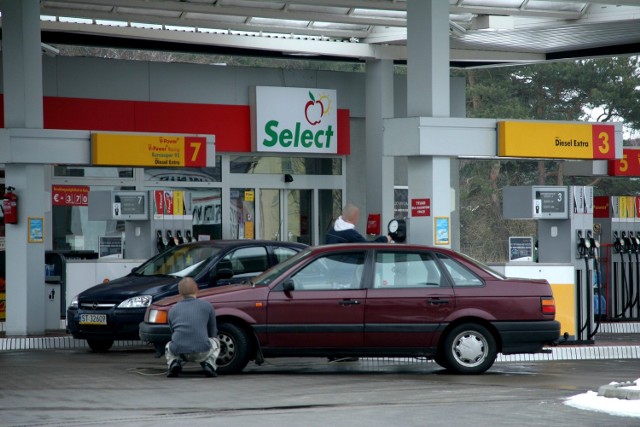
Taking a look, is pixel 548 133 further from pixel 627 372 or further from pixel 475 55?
pixel 475 55

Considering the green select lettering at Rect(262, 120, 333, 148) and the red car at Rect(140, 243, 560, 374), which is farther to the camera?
the green select lettering at Rect(262, 120, 333, 148)

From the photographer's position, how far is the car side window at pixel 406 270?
14.4 m

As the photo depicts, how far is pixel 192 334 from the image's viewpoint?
528 inches

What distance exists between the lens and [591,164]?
2319 cm

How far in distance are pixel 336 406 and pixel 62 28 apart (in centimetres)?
1460

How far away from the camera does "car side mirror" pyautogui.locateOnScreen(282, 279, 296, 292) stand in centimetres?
1402

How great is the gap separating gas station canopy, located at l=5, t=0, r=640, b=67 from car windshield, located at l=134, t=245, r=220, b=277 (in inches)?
206

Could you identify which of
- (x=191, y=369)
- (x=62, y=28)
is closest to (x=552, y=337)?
(x=191, y=369)

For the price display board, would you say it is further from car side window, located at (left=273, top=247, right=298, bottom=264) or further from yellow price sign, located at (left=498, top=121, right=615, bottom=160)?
yellow price sign, located at (left=498, top=121, right=615, bottom=160)

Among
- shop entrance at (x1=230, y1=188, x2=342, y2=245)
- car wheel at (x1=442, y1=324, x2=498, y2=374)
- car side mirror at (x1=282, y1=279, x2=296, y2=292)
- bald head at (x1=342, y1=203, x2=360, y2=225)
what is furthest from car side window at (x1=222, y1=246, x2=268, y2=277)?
shop entrance at (x1=230, y1=188, x2=342, y2=245)

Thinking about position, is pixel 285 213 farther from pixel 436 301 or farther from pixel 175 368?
pixel 175 368

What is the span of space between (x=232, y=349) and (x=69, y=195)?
12281 mm

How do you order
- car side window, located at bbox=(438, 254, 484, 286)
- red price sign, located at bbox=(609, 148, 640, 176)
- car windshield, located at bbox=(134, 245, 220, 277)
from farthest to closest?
red price sign, located at bbox=(609, 148, 640, 176) → car windshield, located at bbox=(134, 245, 220, 277) → car side window, located at bbox=(438, 254, 484, 286)

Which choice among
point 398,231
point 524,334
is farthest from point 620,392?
point 398,231
